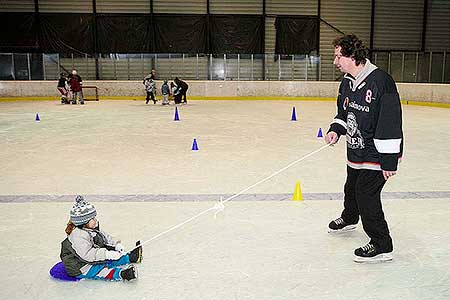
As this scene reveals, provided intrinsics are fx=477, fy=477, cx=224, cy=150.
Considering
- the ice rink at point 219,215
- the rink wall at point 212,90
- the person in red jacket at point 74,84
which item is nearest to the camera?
the ice rink at point 219,215

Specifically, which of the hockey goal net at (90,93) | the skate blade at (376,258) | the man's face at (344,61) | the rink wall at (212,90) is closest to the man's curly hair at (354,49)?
the man's face at (344,61)

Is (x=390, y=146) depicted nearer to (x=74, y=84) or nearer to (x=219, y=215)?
(x=219, y=215)

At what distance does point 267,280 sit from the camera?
3094 millimetres

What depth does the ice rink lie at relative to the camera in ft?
9.97

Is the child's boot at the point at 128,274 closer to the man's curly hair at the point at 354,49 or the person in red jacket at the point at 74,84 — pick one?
the man's curly hair at the point at 354,49

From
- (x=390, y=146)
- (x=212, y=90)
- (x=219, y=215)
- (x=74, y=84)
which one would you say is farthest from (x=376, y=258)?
(x=212, y=90)

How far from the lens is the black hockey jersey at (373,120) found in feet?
9.98

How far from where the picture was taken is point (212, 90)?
2017 centimetres

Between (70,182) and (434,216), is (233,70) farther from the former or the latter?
(434,216)

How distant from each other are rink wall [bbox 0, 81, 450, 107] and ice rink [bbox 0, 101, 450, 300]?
10.4m

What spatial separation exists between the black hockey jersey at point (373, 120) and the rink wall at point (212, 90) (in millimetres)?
16585

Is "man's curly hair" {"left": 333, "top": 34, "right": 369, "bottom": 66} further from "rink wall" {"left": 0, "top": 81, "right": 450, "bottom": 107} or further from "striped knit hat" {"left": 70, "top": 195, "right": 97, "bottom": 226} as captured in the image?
"rink wall" {"left": 0, "top": 81, "right": 450, "bottom": 107}

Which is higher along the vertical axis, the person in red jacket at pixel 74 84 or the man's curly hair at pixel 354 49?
the man's curly hair at pixel 354 49

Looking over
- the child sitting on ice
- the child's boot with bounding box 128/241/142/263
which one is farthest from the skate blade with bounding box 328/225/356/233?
the child sitting on ice
